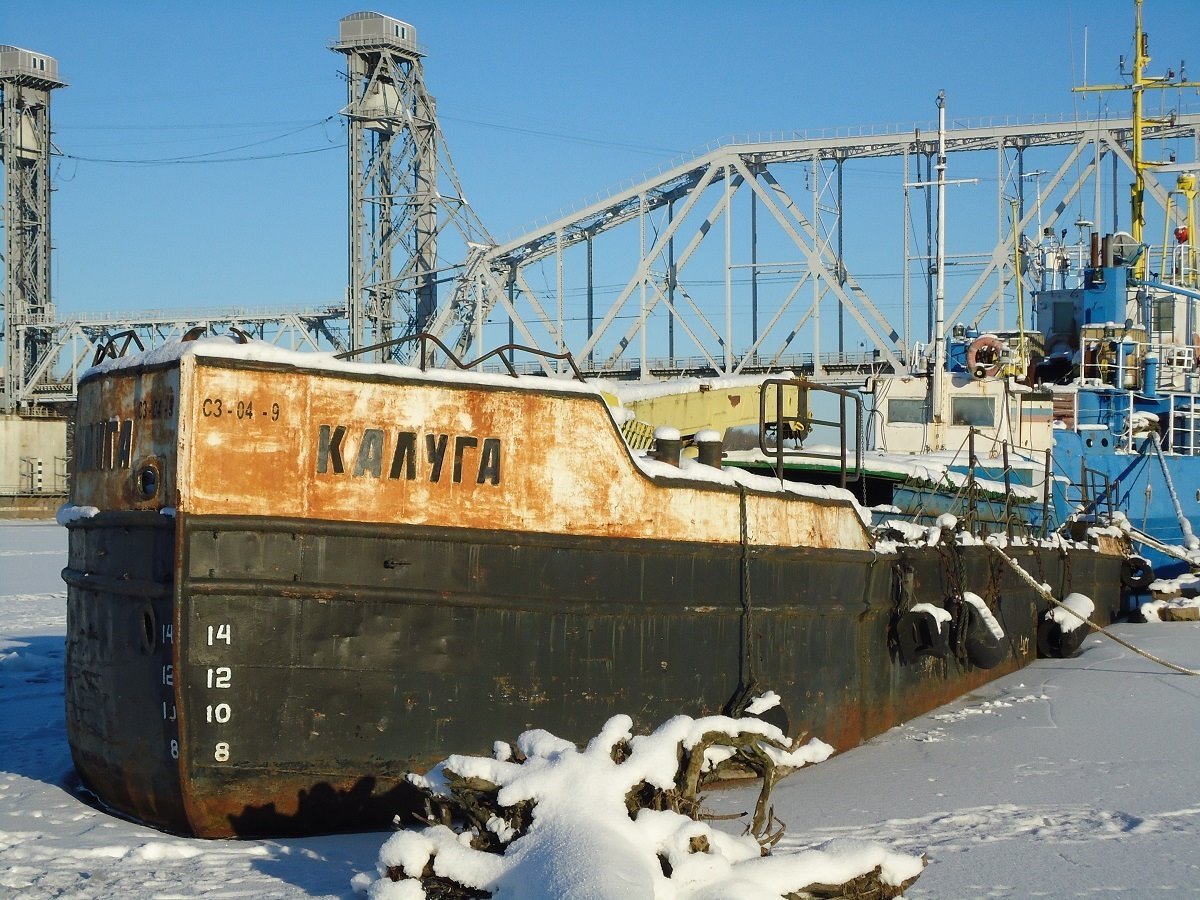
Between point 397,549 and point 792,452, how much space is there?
15.8 feet

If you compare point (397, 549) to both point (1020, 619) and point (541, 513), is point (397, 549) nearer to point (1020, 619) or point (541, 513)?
point (541, 513)

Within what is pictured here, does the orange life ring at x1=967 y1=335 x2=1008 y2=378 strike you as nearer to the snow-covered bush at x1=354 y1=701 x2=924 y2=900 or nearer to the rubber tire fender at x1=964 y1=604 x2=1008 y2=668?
the rubber tire fender at x1=964 y1=604 x2=1008 y2=668

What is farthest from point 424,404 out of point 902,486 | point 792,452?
point 902,486

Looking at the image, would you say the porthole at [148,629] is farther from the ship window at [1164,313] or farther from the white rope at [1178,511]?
the ship window at [1164,313]

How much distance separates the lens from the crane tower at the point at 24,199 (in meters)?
67.2

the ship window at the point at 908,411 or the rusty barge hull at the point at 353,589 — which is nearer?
the rusty barge hull at the point at 353,589

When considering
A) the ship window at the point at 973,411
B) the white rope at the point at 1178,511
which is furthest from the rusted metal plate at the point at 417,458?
the white rope at the point at 1178,511

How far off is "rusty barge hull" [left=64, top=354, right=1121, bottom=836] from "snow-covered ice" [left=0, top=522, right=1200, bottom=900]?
47cm

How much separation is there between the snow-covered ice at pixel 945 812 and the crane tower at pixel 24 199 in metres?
61.5

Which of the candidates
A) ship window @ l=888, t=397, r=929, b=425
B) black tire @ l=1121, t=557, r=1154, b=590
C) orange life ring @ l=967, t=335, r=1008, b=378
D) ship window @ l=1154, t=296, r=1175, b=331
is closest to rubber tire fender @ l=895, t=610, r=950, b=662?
black tire @ l=1121, t=557, r=1154, b=590

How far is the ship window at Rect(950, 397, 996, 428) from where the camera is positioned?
21672 millimetres

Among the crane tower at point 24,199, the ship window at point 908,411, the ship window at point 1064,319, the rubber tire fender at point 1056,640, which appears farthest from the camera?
the crane tower at point 24,199

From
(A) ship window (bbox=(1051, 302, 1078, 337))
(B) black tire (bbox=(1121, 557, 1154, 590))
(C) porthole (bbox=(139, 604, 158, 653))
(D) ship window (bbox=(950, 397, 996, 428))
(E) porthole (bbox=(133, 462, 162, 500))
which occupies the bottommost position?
(B) black tire (bbox=(1121, 557, 1154, 590))

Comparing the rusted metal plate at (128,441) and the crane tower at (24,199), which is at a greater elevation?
the crane tower at (24,199)
